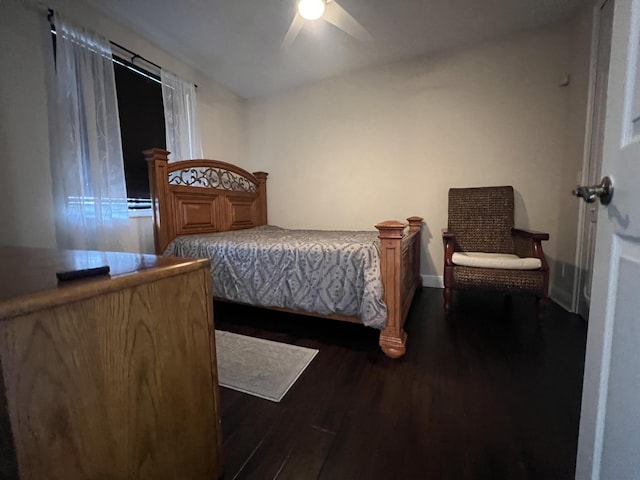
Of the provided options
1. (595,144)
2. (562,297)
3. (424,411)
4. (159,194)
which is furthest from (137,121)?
(562,297)

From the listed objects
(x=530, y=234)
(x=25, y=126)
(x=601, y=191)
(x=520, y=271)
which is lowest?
(x=520, y=271)

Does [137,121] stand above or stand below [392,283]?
above

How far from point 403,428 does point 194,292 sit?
3.13 ft

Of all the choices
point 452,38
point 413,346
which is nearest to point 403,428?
point 413,346

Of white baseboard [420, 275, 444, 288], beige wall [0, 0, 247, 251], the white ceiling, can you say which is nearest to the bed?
white baseboard [420, 275, 444, 288]

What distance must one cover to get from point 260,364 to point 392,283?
2.93 ft

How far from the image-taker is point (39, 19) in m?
1.75

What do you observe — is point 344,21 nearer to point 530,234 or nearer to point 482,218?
point 482,218

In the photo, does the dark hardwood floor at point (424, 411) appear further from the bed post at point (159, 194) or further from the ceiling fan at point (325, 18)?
the ceiling fan at point (325, 18)

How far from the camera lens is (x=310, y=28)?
229 centimetres

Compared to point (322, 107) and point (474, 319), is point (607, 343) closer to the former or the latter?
point (474, 319)

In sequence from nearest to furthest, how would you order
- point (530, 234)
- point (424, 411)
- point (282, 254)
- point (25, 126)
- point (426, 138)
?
point (424, 411), point (25, 126), point (282, 254), point (530, 234), point (426, 138)

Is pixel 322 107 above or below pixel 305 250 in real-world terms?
above

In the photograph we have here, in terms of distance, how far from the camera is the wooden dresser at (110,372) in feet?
1.44
